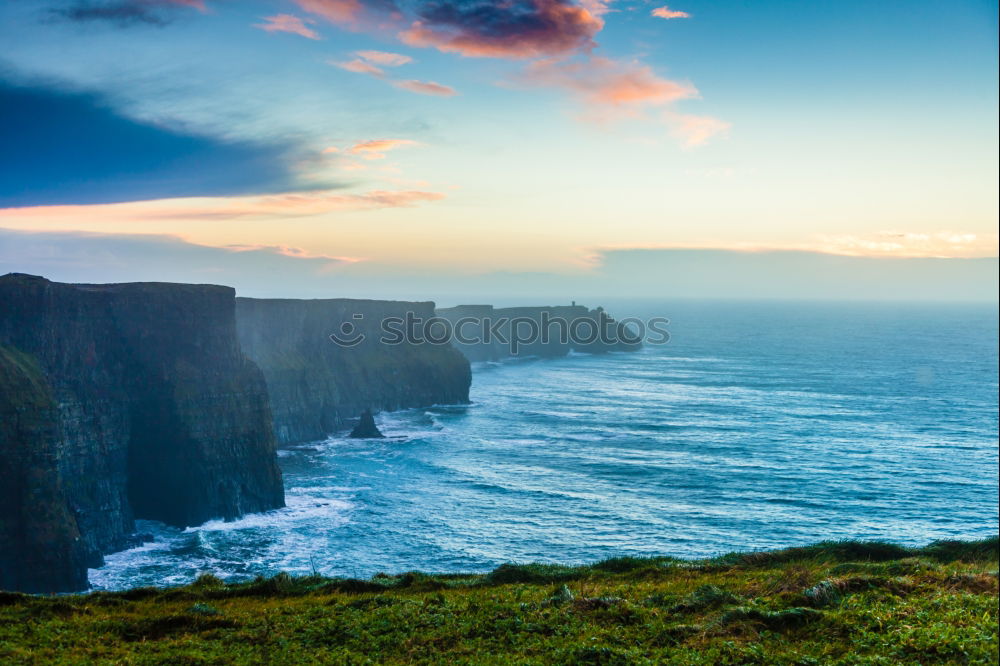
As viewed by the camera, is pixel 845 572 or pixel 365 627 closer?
pixel 365 627

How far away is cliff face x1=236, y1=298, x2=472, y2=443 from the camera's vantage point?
95.9 metres

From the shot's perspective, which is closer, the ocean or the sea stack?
the ocean

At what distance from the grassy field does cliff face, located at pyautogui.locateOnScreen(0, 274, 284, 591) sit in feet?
89.4

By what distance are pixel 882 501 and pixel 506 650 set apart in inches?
2350

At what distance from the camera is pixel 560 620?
2031 cm

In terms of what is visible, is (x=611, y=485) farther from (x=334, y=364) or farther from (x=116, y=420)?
(x=334, y=364)

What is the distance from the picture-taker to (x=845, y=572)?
Result: 80.1 feet

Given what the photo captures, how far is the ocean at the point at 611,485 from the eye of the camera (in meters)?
53.8

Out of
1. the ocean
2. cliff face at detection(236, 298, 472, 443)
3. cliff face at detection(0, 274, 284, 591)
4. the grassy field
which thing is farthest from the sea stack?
the grassy field

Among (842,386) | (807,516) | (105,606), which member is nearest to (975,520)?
(807,516)

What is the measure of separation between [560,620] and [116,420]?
53870 millimetres

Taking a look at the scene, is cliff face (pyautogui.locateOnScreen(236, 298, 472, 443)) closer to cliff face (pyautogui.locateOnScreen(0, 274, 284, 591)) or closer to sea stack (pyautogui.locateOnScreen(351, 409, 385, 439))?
sea stack (pyautogui.locateOnScreen(351, 409, 385, 439))

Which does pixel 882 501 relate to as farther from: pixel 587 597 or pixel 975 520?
pixel 587 597

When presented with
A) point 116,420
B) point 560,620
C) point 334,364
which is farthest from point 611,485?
point 334,364
